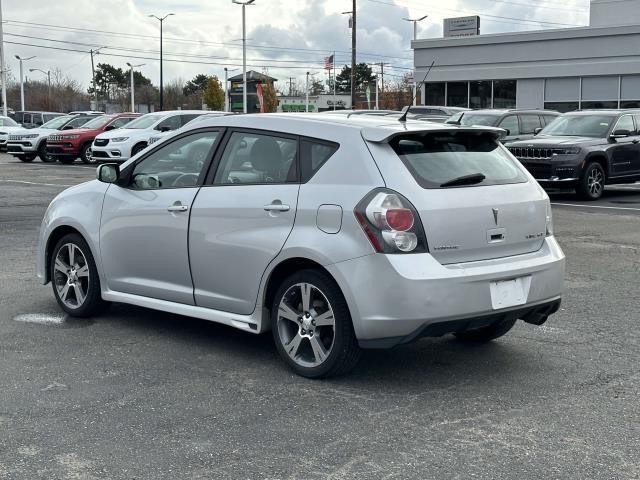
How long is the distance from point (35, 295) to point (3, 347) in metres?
1.80

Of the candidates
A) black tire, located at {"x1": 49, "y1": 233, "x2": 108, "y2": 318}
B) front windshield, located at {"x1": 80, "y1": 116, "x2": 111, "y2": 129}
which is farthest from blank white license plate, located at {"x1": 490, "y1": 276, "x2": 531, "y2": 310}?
front windshield, located at {"x1": 80, "y1": 116, "x2": 111, "y2": 129}

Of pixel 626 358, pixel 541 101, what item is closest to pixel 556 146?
pixel 626 358

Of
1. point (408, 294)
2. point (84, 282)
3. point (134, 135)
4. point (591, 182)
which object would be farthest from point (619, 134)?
point (408, 294)

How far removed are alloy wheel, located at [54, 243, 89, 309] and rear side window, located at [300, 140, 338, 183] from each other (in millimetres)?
2219

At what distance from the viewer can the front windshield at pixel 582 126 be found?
18.2m

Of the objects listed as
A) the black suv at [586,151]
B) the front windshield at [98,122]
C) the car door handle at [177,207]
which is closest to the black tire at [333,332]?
the car door handle at [177,207]

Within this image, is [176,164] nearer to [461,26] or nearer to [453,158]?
[453,158]

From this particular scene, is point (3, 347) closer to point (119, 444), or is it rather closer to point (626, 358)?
point (119, 444)

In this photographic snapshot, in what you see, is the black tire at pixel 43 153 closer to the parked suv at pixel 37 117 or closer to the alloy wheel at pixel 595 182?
the parked suv at pixel 37 117

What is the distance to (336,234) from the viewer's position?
513 cm

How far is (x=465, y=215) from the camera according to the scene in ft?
17.0

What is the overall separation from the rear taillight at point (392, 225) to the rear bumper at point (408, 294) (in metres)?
0.06

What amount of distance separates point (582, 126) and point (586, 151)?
4.45 ft

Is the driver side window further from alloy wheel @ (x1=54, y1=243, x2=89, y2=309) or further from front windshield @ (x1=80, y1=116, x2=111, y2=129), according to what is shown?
front windshield @ (x1=80, y1=116, x2=111, y2=129)
